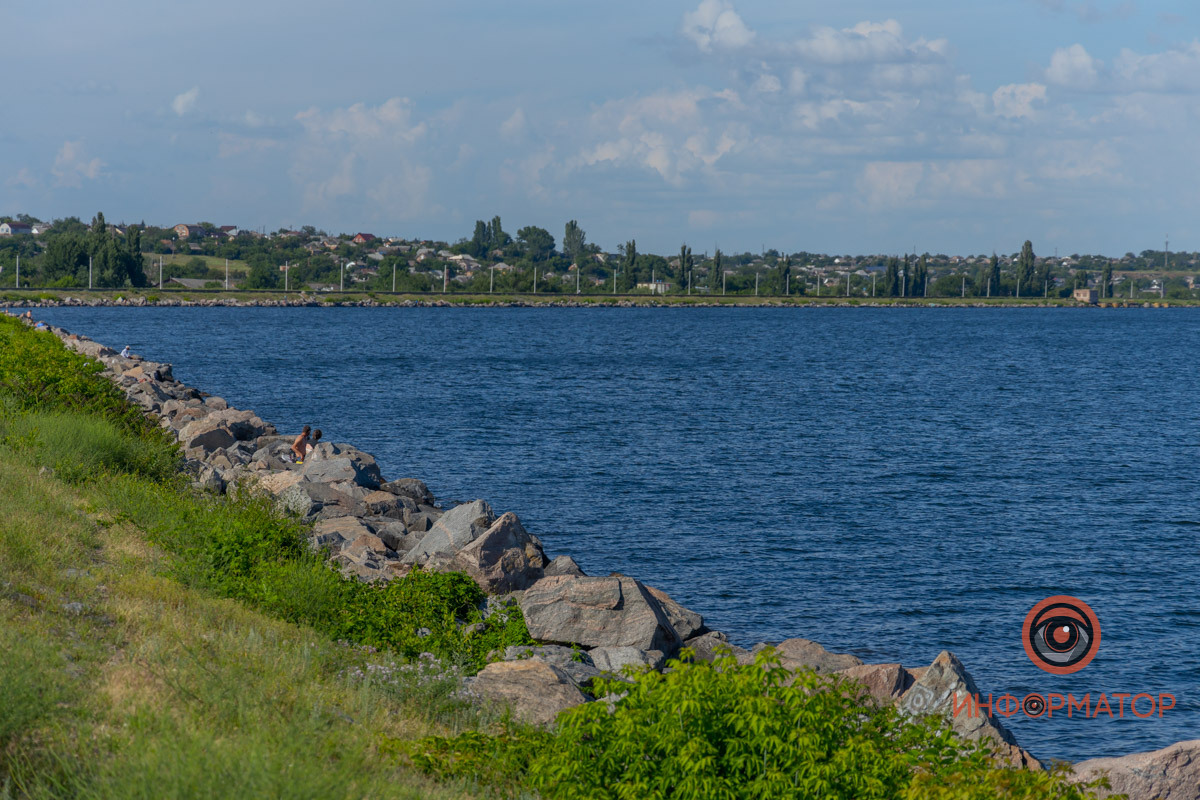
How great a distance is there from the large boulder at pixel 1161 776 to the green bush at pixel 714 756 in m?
2.79

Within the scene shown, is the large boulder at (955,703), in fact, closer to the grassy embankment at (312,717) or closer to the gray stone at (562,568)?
the grassy embankment at (312,717)

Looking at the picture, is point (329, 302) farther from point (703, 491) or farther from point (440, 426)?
point (703, 491)

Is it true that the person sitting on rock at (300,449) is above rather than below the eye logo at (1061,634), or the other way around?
above

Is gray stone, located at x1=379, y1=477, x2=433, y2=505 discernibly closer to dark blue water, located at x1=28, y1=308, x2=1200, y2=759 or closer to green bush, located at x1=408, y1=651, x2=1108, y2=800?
dark blue water, located at x1=28, y1=308, x2=1200, y2=759

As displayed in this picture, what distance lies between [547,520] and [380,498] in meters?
5.24

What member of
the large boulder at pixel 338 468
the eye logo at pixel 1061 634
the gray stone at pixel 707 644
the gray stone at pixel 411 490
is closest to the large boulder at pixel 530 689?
the gray stone at pixel 707 644

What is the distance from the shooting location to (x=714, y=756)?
7387 mm

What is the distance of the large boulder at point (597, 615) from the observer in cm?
1331

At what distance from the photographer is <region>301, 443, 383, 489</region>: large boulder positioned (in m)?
22.8

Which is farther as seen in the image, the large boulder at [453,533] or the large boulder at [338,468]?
the large boulder at [338,468]

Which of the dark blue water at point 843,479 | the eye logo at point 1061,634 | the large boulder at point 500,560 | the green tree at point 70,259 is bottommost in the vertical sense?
the eye logo at point 1061,634

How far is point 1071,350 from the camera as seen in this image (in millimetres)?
105438

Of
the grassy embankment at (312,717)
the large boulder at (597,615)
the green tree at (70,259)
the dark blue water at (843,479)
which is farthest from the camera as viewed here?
the green tree at (70,259)

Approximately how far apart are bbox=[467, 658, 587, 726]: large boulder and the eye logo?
9.64m
